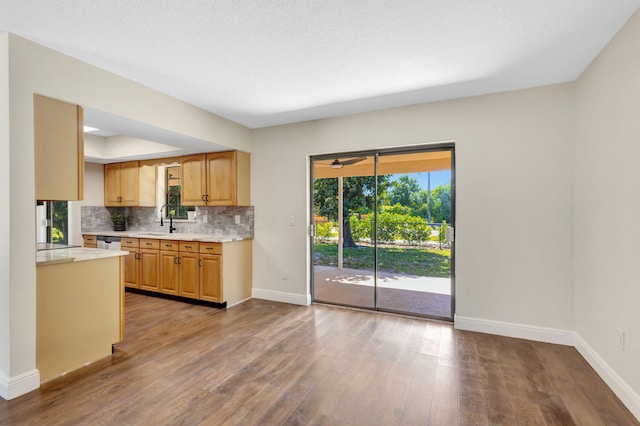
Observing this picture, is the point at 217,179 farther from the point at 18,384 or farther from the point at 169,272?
the point at 18,384

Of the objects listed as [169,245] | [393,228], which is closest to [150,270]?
[169,245]

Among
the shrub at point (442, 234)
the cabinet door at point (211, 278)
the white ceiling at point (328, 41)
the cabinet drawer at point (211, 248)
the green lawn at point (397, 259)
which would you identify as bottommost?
the cabinet door at point (211, 278)

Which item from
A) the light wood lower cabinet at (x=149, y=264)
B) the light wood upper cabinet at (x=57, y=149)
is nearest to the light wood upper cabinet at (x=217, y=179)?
the light wood lower cabinet at (x=149, y=264)

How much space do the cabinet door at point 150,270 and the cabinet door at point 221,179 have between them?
44.3 inches

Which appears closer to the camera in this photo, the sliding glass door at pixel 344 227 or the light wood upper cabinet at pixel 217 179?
the sliding glass door at pixel 344 227

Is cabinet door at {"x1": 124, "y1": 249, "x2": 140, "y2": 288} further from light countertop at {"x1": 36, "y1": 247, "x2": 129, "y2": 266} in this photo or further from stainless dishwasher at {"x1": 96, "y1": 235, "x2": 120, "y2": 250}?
light countertop at {"x1": 36, "y1": 247, "x2": 129, "y2": 266}

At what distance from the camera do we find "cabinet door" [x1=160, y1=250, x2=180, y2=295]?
14.1 feet

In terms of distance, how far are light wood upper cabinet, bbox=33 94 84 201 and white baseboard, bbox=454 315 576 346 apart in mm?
3883

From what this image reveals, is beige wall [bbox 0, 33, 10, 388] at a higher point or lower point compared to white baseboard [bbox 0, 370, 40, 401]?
higher

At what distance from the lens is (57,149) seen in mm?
2359

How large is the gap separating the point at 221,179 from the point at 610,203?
4.18 m

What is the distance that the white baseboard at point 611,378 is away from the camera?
1927mm

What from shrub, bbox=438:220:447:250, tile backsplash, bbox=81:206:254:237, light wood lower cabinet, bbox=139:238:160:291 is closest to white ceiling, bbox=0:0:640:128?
shrub, bbox=438:220:447:250

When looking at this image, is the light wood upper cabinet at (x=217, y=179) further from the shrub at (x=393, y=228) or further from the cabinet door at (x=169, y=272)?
the shrub at (x=393, y=228)
